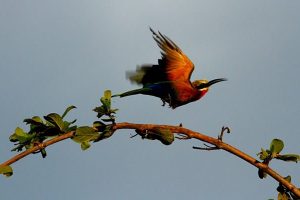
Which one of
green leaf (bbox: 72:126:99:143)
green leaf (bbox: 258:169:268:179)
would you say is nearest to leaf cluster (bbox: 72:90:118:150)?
green leaf (bbox: 72:126:99:143)

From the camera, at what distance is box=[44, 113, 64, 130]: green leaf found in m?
4.34

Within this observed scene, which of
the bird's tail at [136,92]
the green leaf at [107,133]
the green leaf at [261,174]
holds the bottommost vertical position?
the green leaf at [261,174]

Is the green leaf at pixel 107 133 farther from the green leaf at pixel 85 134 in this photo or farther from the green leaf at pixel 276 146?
the green leaf at pixel 276 146


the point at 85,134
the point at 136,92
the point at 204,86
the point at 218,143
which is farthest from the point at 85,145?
the point at 204,86

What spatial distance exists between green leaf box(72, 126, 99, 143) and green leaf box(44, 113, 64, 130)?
0.13m

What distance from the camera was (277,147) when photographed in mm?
4852

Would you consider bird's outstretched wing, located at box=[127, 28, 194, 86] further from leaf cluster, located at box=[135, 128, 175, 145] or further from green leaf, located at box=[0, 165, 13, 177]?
green leaf, located at box=[0, 165, 13, 177]

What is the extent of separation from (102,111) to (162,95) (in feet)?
6.15

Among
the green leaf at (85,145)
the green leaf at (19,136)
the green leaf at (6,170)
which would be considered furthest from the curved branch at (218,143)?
the green leaf at (6,170)

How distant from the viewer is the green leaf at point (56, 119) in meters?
4.34

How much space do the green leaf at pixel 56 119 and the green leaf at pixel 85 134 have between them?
0.42ft

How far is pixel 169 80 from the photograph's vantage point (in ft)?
20.4

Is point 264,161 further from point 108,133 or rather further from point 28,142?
point 28,142

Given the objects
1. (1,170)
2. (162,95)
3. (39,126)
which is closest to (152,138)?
(39,126)
